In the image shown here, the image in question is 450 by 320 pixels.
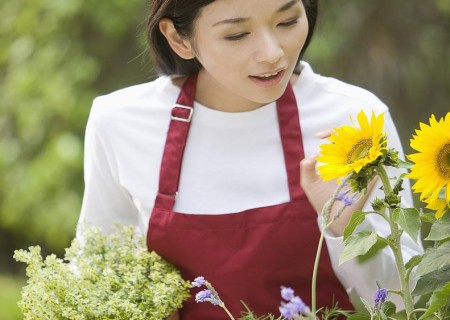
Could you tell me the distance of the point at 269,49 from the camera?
192 cm

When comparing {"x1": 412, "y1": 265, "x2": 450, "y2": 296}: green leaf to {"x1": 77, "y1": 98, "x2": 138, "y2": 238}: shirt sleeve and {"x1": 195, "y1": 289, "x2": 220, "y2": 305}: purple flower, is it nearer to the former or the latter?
{"x1": 195, "y1": 289, "x2": 220, "y2": 305}: purple flower

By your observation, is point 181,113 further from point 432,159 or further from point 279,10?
point 432,159

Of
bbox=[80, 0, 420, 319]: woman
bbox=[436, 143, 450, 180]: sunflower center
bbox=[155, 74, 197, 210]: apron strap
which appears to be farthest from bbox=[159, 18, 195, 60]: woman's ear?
bbox=[436, 143, 450, 180]: sunflower center

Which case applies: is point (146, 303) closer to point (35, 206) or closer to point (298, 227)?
point (298, 227)

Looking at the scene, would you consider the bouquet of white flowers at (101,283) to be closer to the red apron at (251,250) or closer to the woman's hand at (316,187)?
the red apron at (251,250)

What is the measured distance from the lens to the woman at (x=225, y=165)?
2.07m

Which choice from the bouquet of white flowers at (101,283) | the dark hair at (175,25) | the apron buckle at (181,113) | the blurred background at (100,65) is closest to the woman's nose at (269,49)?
the dark hair at (175,25)

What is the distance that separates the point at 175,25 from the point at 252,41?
10.3 inches

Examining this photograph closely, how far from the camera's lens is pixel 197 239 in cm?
214

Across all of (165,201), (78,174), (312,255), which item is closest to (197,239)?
(165,201)

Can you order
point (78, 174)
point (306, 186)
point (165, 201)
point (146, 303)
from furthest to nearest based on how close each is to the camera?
point (78, 174) → point (165, 201) → point (306, 186) → point (146, 303)

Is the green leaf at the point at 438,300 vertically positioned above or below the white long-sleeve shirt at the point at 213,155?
below

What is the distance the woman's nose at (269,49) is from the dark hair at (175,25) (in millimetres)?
138

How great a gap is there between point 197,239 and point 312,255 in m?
0.25
